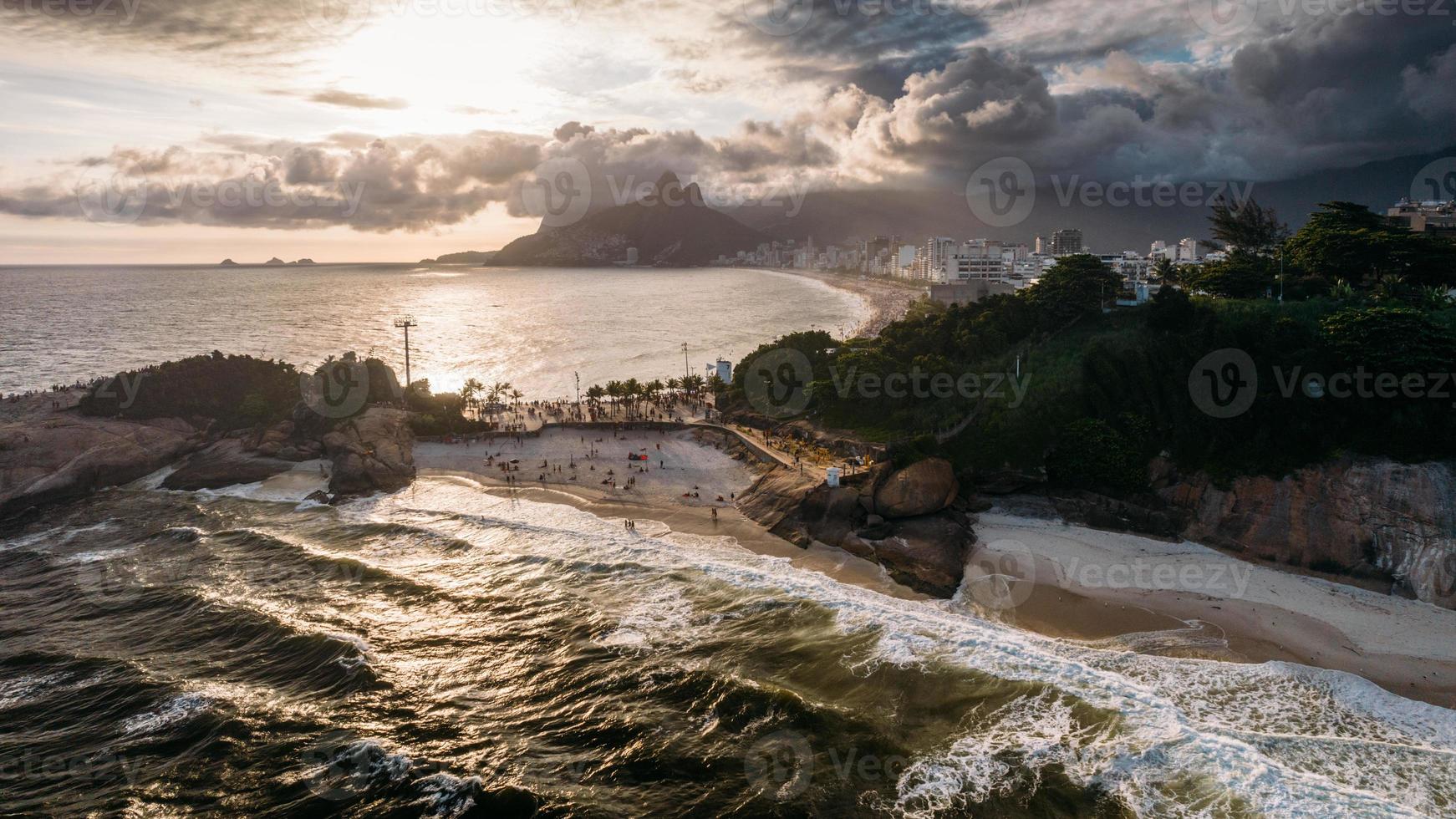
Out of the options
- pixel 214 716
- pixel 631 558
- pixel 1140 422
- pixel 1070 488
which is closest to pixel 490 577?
pixel 631 558

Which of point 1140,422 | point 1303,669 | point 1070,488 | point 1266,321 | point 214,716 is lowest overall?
point 214,716

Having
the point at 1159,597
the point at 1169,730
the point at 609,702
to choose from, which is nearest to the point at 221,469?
the point at 609,702

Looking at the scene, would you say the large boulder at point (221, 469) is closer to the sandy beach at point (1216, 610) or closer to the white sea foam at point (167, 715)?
the white sea foam at point (167, 715)

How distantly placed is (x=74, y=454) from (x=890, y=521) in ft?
191

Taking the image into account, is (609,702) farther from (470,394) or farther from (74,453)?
(470,394)

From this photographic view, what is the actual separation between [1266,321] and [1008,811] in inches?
1599

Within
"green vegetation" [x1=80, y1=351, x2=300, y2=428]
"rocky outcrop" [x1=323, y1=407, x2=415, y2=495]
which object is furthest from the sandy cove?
"green vegetation" [x1=80, y1=351, x2=300, y2=428]

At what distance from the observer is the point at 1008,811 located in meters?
20.8

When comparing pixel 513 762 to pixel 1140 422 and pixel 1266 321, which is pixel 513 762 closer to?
pixel 1140 422

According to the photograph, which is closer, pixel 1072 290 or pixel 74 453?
pixel 74 453

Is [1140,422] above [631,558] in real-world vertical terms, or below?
above

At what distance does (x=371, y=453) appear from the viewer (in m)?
53.6

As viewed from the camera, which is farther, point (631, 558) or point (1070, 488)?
point (1070, 488)

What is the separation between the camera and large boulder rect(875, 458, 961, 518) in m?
38.7
